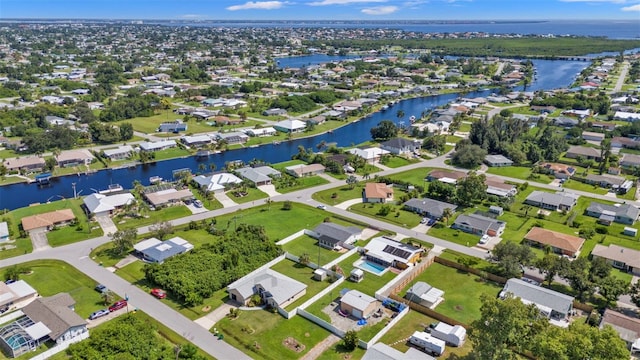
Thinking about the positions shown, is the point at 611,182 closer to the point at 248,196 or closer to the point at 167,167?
the point at 248,196

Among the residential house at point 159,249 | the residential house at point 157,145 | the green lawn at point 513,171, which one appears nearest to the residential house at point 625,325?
the green lawn at point 513,171

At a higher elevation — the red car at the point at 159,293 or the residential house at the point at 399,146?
the residential house at the point at 399,146

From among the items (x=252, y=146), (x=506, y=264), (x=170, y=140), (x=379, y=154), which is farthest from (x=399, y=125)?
Result: (x=506, y=264)

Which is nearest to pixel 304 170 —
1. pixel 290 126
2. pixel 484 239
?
pixel 290 126

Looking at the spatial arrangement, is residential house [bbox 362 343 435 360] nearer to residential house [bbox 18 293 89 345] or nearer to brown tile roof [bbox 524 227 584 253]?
residential house [bbox 18 293 89 345]

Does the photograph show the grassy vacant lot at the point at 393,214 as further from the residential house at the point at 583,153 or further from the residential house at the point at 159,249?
the residential house at the point at 583,153
